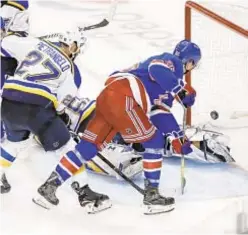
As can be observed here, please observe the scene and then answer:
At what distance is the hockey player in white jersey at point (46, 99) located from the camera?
2525 mm

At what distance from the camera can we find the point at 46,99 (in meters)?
2.55

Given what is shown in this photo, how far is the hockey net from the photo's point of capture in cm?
294

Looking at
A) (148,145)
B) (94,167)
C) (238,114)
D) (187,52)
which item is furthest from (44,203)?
(238,114)

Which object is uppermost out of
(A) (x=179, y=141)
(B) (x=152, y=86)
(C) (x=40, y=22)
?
(B) (x=152, y=86)

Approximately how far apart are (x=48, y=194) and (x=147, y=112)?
0.42m

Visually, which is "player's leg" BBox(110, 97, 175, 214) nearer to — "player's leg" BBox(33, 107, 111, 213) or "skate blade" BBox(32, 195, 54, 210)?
"player's leg" BBox(33, 107, 111, 213)

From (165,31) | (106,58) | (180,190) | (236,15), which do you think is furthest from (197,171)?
(165,31)

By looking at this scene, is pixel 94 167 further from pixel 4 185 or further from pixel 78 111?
pixel 4 185

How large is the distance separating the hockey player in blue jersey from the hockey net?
0.45 metres

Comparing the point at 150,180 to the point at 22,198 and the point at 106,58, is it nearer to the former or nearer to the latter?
the point at 22,198

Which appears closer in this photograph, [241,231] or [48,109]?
[241,231]

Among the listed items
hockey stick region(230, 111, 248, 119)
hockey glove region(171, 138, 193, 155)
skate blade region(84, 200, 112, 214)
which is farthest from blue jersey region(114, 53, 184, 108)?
hockey stick region(230, 111, 248, 119)

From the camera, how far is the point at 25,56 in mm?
2658

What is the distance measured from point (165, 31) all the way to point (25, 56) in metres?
1.83
